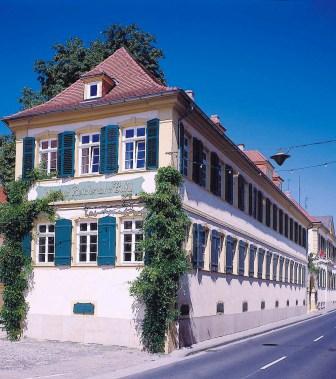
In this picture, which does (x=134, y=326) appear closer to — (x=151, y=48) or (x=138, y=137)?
(x=138, y=137)

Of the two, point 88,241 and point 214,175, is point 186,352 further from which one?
point 214,175

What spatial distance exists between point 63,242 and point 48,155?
3.92m

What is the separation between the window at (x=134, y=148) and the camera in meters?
23.2

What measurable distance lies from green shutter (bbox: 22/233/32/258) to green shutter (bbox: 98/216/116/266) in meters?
3.53

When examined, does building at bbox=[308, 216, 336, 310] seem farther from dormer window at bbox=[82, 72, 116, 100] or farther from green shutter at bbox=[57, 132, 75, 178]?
green shutter at bbox=[57, 132, 75, 178]

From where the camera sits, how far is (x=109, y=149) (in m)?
23.5

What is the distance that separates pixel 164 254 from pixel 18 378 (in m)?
7.99

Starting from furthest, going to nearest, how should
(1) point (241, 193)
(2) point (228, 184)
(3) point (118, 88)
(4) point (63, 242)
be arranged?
1. (1) point (241, 193)
2. (2) point (228, 184)
3. (3) point (118, 88)
4. (4) point (63, 242)

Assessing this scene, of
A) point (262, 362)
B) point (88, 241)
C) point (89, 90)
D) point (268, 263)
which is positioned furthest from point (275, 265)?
point (262, 362)

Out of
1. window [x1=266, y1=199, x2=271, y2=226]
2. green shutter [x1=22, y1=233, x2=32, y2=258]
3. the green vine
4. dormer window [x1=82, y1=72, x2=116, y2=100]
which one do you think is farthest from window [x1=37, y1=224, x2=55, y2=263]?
window [x1=266, y1=199, x2=271, y2=226]

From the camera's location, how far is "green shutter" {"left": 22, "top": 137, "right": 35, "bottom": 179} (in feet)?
84.2

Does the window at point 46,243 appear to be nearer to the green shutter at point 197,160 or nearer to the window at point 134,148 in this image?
the window at point 134,148

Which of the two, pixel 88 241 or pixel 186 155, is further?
pixel 186 155

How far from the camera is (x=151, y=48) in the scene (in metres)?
38.2
